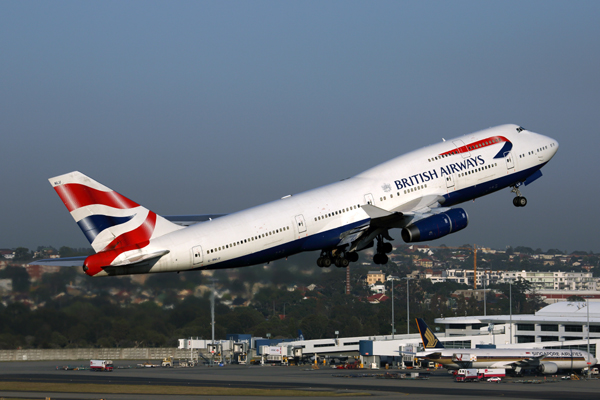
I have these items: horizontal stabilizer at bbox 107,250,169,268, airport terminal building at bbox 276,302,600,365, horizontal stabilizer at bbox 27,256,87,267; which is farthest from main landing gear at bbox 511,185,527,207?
airport terminal building at bbox 276,302,600,365

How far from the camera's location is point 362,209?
43.3m

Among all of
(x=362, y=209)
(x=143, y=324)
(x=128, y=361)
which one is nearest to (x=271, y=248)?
(x=362, y=209)

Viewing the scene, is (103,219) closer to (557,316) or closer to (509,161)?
(509,161)

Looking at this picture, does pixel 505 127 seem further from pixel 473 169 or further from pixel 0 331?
pixel 0 331

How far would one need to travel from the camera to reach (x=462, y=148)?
47438 mm

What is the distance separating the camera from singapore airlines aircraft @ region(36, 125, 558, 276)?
36.7 m

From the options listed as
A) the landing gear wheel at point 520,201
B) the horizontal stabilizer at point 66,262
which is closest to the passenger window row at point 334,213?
the horizontal stabilizer at point 66,262

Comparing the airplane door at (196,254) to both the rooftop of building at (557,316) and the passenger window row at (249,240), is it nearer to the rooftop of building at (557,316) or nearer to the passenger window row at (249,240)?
the passenger window row at (249,240)

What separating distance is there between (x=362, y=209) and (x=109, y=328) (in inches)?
1665

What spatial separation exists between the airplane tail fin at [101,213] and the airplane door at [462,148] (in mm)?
19747

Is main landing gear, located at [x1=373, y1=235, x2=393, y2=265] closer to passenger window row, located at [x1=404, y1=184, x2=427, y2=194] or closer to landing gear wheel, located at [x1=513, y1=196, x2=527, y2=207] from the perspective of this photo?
passenger window row, located at [x1=404, y1=184, x2=427, y2=194]

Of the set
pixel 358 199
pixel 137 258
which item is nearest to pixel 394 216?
pixel 358 199

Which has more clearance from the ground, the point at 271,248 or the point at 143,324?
the point at 271,248

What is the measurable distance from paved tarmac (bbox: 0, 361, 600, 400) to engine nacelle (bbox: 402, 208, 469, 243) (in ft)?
59.0
